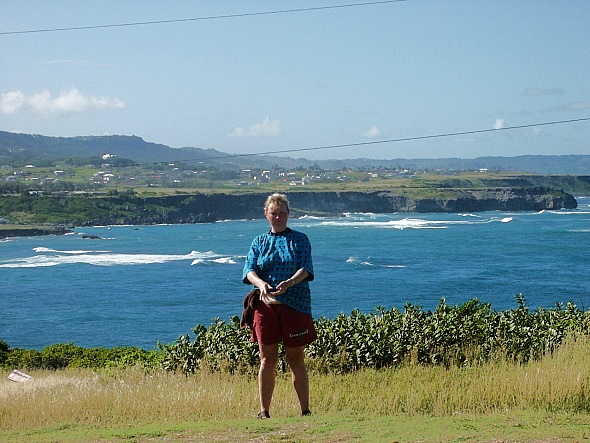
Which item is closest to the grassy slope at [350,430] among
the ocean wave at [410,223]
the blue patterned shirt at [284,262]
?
the blue patterned shirt at [284,262]

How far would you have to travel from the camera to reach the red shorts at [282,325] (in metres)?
6.64

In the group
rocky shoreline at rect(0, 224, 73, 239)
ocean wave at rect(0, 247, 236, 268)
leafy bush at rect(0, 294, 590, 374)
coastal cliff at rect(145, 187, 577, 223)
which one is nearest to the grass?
leafy bush at rect(0, 294, 590, 374)

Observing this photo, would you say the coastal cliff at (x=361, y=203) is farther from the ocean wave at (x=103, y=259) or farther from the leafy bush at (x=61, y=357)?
the leafy bush at (x=61, y=357)

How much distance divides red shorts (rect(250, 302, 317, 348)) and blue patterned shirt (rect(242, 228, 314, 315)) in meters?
0.07

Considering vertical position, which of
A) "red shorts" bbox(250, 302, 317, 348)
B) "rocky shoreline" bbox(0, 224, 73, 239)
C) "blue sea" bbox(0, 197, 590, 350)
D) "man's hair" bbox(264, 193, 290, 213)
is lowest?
"blue sea" bbox(0, 197, 590, 350)

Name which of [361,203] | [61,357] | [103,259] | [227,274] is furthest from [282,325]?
[361,203]

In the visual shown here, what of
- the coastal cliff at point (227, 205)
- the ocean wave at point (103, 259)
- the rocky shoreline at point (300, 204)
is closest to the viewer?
the ocean wave at point (103, 259)

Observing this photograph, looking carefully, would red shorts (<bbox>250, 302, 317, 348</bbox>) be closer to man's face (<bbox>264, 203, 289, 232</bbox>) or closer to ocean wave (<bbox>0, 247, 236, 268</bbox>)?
man's face (<bbox>264, 203, 289, 232</bbox>)

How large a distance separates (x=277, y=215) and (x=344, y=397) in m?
1.84

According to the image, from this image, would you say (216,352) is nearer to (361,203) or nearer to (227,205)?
(227,205)

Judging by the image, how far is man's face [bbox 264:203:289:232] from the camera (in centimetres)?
665

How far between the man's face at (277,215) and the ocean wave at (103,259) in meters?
66.4

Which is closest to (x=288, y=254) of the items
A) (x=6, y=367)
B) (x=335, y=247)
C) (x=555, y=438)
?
(x=555, y=438)

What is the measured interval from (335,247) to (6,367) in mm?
69590
